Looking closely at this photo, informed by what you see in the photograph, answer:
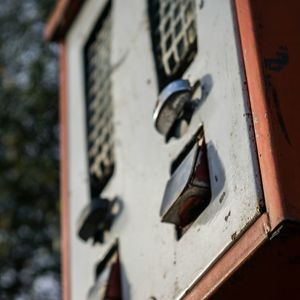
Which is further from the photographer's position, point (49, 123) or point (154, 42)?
point (49, 123)

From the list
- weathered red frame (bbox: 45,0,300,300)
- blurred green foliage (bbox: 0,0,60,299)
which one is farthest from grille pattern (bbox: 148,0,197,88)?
blurred green foliage (bbox: 0,0,60,299)

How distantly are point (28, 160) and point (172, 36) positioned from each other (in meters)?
3.21

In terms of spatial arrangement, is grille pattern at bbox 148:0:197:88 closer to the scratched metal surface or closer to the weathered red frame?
the scratched metal surface

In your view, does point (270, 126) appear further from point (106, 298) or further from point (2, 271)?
point (2, 271)

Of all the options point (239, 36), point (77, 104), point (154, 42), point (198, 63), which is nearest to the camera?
point (239, 36)

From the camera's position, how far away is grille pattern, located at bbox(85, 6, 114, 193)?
367cm

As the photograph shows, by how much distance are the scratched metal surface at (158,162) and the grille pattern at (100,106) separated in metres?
0.06

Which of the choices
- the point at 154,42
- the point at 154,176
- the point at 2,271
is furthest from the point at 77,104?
the point at 2,271

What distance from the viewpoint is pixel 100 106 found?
3.89m

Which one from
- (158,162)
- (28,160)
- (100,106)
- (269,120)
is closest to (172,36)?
(158,162)

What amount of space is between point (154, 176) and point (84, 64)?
3.91 ft

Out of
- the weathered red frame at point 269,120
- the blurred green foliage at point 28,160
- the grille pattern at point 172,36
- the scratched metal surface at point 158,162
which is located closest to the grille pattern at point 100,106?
the scratched metal surface at point 158,162

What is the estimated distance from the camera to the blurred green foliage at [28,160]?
623 cm

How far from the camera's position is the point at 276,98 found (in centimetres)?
254
